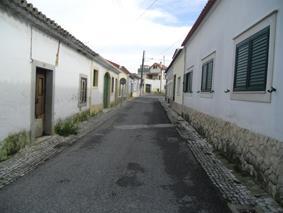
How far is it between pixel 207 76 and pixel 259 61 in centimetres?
442

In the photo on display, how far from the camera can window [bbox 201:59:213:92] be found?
29.6ft

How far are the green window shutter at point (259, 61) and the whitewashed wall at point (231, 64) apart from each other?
1.09 ft

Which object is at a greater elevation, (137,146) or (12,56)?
(12,56)

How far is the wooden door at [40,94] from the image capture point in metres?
7.94

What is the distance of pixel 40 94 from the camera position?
27.1 ft

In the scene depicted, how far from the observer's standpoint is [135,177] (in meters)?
5.03

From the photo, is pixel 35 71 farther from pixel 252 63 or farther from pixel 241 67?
pixel 252 63

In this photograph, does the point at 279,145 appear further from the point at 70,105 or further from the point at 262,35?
the point at 70,105

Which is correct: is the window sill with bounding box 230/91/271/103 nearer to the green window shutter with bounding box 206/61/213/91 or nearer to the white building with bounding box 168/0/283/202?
the white building with bounding box 168/0/283/202

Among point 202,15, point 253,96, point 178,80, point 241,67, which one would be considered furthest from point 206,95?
point 178,80

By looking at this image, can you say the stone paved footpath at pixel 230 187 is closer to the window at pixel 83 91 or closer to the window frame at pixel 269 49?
the window frame at pixel 269 49

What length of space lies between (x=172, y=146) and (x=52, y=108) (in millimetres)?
3860

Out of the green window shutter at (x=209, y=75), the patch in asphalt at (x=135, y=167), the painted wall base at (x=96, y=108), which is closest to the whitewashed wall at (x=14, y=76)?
the patch in asphalt at (x=135, y=167)

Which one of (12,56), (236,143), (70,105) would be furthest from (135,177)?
(70,105)
